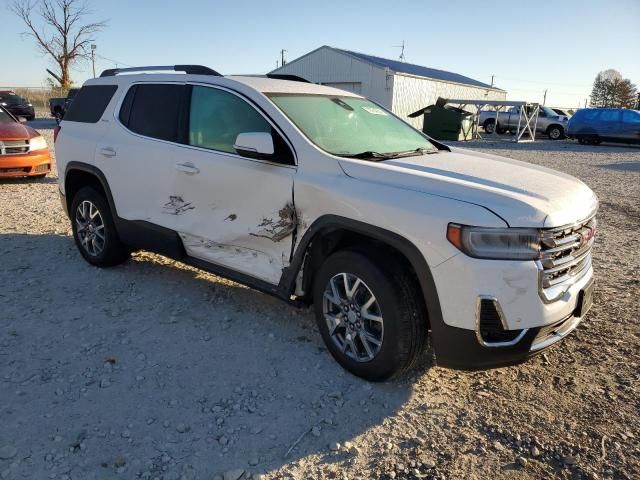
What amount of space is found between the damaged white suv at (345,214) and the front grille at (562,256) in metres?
0.01

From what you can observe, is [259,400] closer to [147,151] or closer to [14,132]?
[147,151]

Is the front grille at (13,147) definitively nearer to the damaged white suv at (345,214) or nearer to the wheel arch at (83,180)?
the wheel arch at (83,180)

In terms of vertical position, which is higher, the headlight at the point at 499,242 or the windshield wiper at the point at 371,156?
the windshield wiper at the point at 371,156

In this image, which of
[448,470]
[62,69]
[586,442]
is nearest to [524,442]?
[586,442]

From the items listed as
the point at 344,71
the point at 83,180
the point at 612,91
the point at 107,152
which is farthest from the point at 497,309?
the point at 612,91

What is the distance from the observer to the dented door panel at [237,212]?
344 centimetres

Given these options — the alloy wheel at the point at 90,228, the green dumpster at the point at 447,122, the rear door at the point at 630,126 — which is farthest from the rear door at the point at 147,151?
the rear door at the point at 630,126

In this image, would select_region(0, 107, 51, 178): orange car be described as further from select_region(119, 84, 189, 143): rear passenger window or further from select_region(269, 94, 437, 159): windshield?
select_region(269, 94, 437, 159): windshield

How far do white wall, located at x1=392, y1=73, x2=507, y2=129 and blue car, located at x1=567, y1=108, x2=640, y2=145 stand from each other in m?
8.74

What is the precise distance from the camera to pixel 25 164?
939 cm

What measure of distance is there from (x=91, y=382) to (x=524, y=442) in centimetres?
253

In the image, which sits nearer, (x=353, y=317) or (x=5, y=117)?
(x=353, y=317)

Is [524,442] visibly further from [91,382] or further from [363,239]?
[91,382]

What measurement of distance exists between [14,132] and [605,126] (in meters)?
23.5
